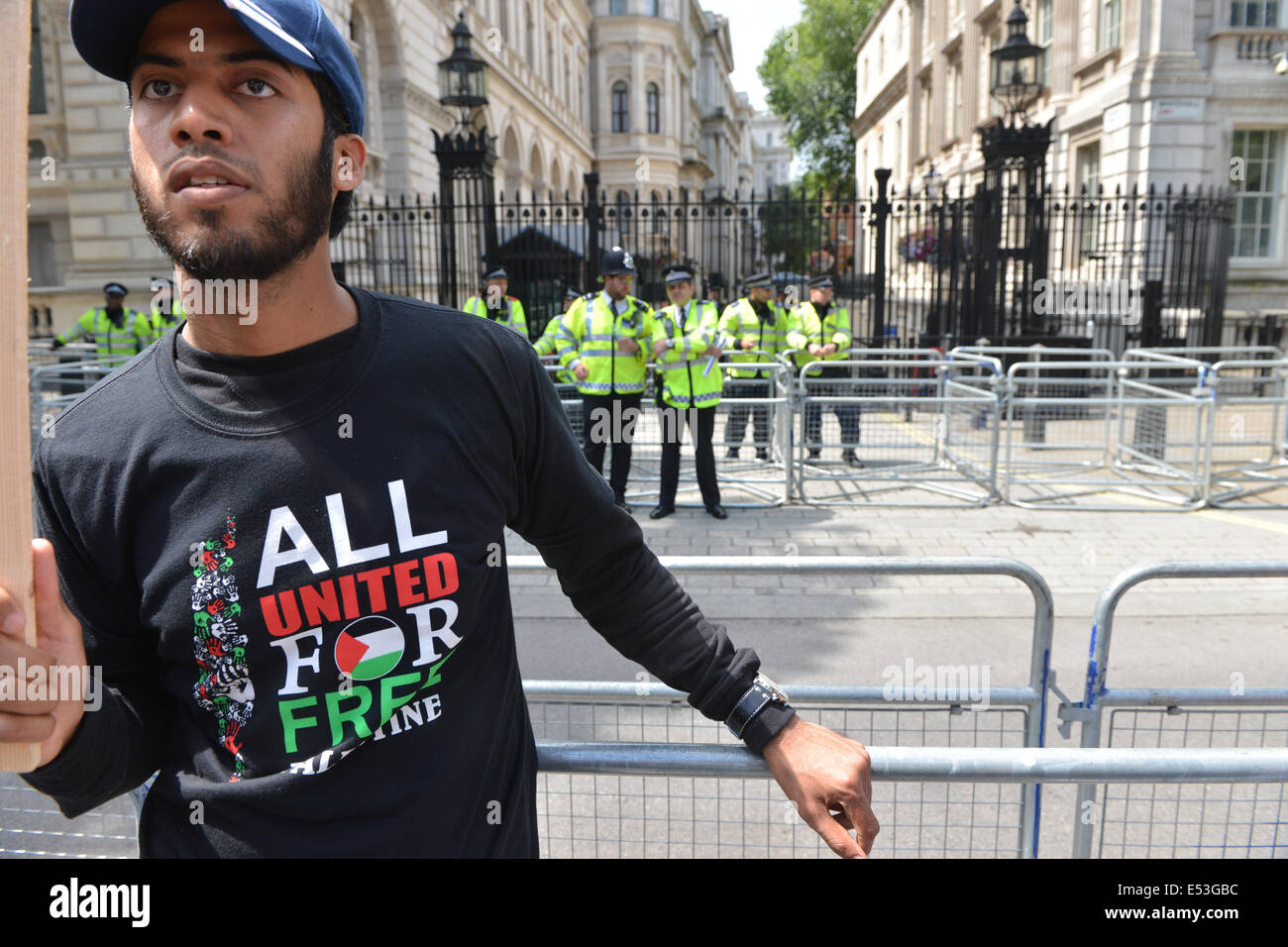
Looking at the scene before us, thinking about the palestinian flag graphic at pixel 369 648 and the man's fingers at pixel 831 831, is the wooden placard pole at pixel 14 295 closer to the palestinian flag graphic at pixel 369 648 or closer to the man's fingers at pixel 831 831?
the palestinian flag graphic at pixel 369 648

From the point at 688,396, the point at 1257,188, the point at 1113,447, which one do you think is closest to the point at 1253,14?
the point at 1257,188

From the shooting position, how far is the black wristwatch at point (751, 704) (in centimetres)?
161

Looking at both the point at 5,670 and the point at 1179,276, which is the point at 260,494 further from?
the point at 1179,276

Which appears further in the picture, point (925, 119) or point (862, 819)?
point (925, 119)

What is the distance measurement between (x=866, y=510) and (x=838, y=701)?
681 cm

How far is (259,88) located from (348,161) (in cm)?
19

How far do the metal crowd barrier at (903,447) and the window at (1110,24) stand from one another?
13.9 m

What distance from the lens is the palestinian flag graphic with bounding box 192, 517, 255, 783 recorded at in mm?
1362

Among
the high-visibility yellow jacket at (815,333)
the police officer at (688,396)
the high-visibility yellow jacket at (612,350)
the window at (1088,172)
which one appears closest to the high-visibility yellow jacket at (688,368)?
the police officer at (688,396)

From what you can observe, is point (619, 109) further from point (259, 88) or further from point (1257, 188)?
point (259, 88)

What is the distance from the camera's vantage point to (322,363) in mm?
1440

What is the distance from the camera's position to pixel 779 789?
11.6 ft

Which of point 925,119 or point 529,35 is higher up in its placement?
point 529,35
